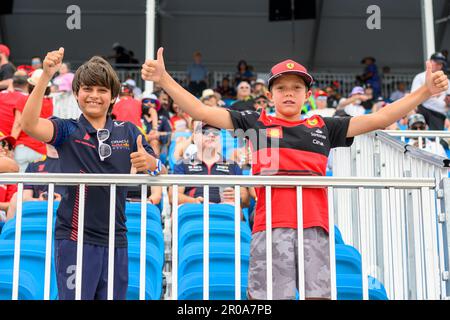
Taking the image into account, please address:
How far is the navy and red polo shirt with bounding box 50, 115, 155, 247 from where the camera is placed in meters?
4.00

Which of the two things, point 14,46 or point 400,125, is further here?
point 14,46

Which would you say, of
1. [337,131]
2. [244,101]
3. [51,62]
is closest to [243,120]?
[337,131]

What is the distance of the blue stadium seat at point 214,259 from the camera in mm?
4926

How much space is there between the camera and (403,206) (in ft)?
16.3

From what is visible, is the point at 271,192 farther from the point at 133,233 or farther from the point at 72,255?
the point at 133,233

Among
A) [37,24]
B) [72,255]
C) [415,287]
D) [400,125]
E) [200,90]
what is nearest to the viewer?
[72,255]

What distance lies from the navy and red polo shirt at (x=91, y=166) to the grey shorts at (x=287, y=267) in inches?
27.2

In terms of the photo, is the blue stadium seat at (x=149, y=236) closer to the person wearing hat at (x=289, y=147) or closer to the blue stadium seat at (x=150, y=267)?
the blue stadium seat at (x=150, y=267)

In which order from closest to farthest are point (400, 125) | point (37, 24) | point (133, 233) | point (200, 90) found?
1. point (133, 233)
2. point (400, 125)
3. point (200, 90)
4. point (37, 24)

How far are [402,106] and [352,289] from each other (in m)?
1.13

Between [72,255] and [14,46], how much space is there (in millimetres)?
16838

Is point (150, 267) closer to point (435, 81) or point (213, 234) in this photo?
point (213, 234)

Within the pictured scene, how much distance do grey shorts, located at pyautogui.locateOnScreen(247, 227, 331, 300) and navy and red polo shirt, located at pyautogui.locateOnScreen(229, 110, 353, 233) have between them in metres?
0.07
